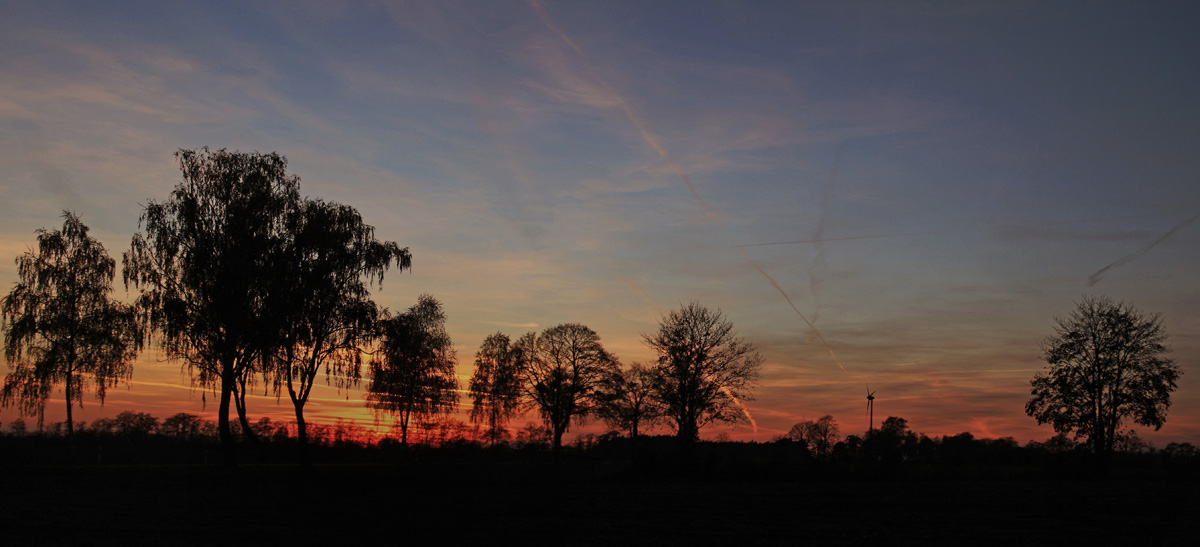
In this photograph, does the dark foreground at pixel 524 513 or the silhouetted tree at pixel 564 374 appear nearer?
the dark foreground at pixel 524 513

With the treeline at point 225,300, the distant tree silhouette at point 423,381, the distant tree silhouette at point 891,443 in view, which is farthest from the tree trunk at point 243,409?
the distant tree silhouette at point 891,443

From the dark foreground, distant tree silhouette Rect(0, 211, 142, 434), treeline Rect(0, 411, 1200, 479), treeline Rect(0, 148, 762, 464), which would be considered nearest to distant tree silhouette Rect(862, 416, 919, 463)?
treeline Rect(0, 411, 1200, 479)

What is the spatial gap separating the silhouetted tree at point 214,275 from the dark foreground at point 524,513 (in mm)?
5296

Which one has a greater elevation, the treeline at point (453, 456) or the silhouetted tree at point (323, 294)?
the silhouetted tree at point (323, 294)

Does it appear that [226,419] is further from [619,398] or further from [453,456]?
[619,398]

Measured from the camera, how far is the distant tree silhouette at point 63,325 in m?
43.2

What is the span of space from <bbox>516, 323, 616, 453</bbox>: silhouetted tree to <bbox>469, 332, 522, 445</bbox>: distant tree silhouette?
130 centimetres

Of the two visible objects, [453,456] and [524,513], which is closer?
[524,513]

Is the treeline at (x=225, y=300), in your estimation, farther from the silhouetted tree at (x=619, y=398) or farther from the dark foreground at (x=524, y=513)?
the silhouetted tree at (x=619, y=398)

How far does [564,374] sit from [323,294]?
1345 inches

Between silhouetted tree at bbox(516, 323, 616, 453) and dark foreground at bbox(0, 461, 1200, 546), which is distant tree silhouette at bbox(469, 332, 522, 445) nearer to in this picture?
silhouetted tree at bbox(516, 323, 616, 453)

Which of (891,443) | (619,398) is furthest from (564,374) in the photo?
(891,443)

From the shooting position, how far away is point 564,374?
70500mm

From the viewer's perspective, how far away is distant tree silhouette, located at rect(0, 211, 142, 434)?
4316 cm
